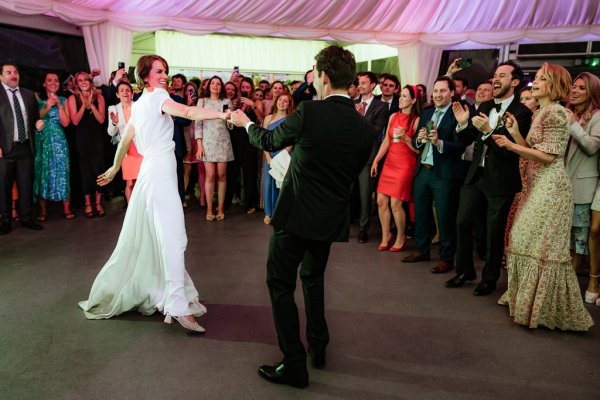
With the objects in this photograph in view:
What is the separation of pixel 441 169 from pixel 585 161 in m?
1.05

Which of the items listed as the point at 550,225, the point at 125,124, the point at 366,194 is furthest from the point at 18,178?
the point at 550,225

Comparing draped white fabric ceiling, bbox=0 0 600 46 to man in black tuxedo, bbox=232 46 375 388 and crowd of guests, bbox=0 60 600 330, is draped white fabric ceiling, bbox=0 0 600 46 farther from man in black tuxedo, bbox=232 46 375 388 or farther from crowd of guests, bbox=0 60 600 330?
man in black tuxedo, bbox=232 46 375 388

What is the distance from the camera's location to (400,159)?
4.41m

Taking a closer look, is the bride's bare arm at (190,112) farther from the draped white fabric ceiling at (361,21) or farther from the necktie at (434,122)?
the draped white fabric ceiling at (361,21)

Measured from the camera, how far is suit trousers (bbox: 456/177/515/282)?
3.29 m

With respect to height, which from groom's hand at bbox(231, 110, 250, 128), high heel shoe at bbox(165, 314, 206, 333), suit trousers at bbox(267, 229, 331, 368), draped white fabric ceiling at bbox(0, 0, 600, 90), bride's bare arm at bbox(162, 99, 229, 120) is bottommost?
high heel shoe at bbox(165, 314, 206, 333)

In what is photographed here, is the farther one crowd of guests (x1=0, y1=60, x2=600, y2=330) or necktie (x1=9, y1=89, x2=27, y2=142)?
necktie (x1=9, y1=89, x2=27, y2=142)

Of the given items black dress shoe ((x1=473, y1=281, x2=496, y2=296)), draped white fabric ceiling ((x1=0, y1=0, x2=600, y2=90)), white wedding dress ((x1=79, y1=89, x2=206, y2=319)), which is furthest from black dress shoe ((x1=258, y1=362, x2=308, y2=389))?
draped white fabric ceiling ((x1=0, y1=0, x2=600, y2=90))

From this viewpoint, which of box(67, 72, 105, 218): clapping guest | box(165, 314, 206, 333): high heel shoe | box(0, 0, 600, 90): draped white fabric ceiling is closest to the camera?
box(165, 314, 206, 333): high heel shoe

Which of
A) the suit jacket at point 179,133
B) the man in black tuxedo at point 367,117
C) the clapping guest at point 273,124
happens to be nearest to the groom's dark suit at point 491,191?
the man in black tuxedo at point 367,117

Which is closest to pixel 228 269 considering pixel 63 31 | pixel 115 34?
pixel 115 34

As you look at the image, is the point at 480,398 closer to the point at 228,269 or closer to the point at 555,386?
the point at 555,386

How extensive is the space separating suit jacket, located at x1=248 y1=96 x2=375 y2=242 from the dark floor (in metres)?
0.82

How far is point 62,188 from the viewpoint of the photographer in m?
5.48
